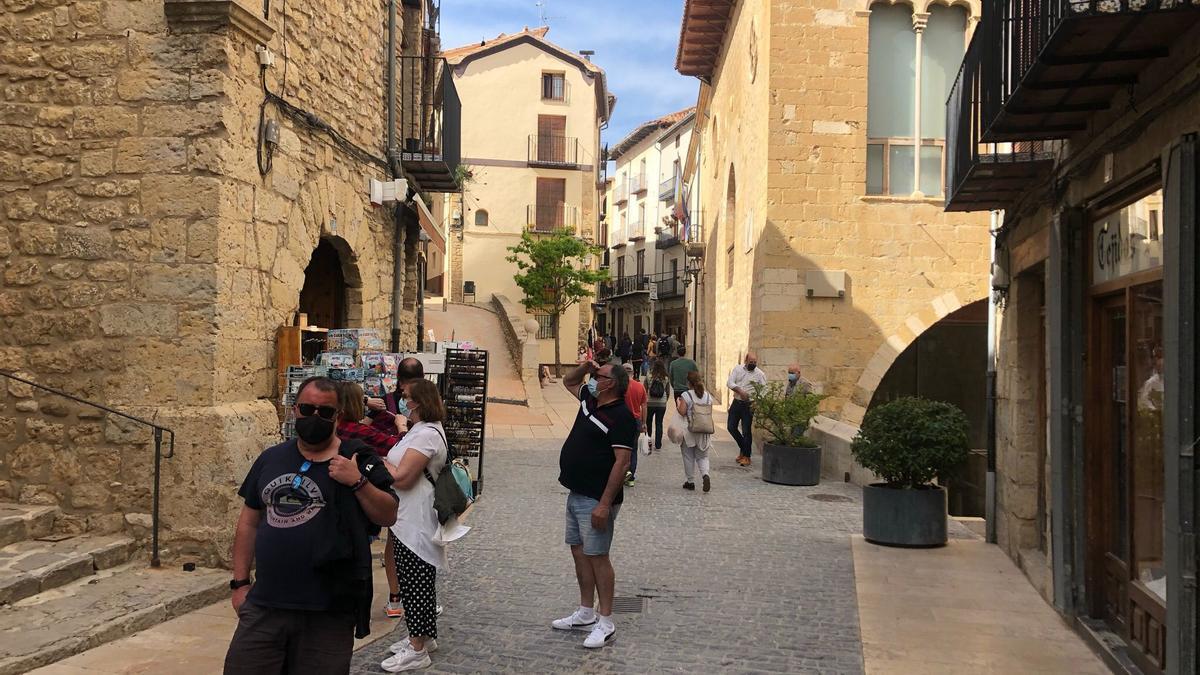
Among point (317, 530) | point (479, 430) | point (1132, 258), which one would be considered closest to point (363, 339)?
point (479, 430)

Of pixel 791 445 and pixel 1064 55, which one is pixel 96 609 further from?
pixel 791 445

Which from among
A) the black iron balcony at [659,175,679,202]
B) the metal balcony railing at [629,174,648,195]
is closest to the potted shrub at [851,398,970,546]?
the black iron balcony at [659,175,679,202]

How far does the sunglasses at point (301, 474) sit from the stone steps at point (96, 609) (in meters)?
2.31

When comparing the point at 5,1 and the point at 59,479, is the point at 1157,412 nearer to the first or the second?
the point at 59,479

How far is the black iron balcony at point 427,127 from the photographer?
11604 millimetres

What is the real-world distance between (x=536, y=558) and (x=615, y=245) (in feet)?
175

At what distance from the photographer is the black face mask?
11.0 feet

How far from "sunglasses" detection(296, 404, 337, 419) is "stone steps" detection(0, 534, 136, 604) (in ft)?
10.3

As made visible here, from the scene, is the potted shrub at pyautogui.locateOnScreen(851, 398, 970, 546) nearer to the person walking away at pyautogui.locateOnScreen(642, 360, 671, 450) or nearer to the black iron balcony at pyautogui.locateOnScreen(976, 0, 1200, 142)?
the black iron balcony at pyautogui.locateOnScreen(976, 0, 1200, 142)

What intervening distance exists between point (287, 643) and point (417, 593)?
1788mm

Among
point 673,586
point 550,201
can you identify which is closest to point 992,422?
point 673,586

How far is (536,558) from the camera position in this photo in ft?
25.4

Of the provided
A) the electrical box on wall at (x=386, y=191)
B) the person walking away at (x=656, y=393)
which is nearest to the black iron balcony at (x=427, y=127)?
the electrical box on wall at (x=386, y=191)

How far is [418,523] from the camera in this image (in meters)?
5.20
